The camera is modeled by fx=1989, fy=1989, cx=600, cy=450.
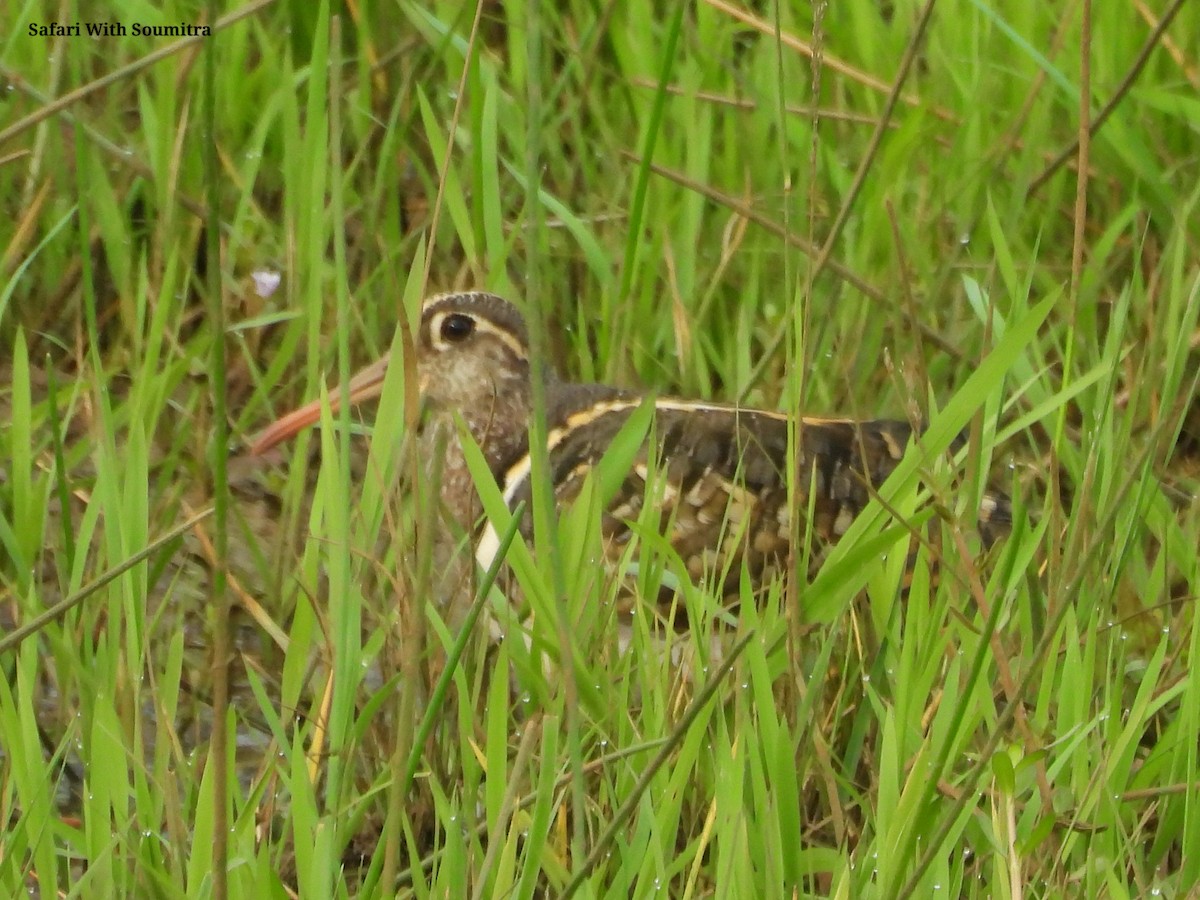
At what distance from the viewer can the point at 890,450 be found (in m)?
2.63

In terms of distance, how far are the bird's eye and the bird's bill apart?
0.66ft

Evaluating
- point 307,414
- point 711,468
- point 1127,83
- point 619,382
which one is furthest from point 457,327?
point 1127,83

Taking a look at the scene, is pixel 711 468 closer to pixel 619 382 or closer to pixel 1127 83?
pixel 619 382

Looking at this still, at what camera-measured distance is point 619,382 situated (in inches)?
119

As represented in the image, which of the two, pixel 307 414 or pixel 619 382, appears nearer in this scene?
pixel 307 414

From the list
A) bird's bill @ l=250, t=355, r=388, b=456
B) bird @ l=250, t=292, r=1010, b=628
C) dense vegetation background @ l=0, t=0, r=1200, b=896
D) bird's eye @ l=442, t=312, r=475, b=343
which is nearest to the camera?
dense vegetation background @ l=0, t=0, r=1200, b=896

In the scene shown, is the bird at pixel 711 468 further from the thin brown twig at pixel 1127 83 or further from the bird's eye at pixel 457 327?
the thin brown twig at pixel 1127 83

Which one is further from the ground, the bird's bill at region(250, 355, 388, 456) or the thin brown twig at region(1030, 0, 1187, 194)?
the thin brown twig at region(1030, 0, 1187, 194)

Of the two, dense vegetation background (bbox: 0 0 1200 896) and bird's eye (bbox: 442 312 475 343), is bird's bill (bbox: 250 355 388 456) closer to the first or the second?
dense vegetation background (bbox: 0 0 1200 896)

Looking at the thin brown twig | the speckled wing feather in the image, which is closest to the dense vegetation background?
the thin brown twig

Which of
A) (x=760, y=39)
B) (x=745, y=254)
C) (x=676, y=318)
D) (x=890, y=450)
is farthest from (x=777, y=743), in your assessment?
(x=760, y=39)

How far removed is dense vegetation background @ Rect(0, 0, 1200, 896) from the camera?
173 cm

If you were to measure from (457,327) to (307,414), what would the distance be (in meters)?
0.39

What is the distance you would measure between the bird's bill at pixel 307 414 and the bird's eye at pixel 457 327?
0.20 metres
